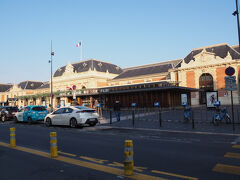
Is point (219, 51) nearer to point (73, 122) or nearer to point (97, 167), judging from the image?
point (73, 122)

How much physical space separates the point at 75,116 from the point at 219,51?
137 ft

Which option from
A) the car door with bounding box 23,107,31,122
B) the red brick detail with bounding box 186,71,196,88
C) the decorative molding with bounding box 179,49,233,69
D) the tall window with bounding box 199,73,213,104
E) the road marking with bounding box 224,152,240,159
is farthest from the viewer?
the red brick detail with bounding box 186,71,196,88

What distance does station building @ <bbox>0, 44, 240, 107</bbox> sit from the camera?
109 feet

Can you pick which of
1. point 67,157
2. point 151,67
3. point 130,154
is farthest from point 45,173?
point 151,67

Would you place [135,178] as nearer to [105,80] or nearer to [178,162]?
[178,162]

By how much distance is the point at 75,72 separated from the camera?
62.3m

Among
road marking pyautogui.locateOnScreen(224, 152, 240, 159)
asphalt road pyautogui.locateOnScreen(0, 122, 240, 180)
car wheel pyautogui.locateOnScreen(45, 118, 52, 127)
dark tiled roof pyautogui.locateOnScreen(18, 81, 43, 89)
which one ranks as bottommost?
asphalt road pyautogui.locateOnScreen(0, 122, 240, 180)

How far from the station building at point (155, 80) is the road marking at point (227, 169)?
677 inches

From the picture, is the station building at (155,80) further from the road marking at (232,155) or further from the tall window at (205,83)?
the road marking at (232,155)

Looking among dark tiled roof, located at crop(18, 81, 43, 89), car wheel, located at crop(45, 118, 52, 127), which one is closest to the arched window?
car wheel, located at crop(45, 118, 52, 127)

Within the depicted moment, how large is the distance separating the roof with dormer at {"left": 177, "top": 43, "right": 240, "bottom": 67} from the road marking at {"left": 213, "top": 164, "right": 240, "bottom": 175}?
1717 inches

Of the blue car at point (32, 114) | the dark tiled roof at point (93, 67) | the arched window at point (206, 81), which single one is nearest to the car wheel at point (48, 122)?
the blue car at point (32, 114)

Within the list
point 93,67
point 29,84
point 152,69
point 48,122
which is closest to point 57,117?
point 48,122

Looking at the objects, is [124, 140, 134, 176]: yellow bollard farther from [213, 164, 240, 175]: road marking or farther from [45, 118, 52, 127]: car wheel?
[45, 118, 52, 127]: car wheel
